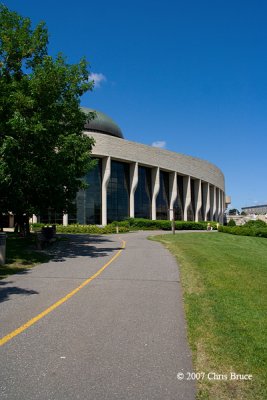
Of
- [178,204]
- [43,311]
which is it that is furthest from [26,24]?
[178,204]

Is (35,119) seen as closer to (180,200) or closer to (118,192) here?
(118,192)

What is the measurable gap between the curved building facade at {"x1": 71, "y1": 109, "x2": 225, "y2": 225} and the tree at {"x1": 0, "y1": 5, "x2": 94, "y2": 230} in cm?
2844

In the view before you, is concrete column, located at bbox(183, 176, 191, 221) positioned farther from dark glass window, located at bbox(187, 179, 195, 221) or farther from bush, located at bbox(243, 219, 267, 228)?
bush, located at bbox(243, 219, 267, 228)

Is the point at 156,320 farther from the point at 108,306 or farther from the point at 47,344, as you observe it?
the point at 47,344

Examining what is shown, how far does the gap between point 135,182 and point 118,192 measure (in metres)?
3.29

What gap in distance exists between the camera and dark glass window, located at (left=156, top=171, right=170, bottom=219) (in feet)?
213

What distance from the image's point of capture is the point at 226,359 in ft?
14.7

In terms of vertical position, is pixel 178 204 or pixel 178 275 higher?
pixel 178 204

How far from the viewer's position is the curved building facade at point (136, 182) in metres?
54.0

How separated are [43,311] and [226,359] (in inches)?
149

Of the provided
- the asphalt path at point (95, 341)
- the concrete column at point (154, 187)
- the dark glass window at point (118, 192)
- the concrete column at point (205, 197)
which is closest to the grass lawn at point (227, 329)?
the asphalt path at point (95, 341)

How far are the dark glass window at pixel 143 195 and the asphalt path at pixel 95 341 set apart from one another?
165ft

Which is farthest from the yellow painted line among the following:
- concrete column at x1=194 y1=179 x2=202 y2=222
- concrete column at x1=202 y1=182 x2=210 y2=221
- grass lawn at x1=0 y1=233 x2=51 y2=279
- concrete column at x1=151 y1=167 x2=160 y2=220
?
concrete column at x1=202 y1=182 x2=210 y2=221
